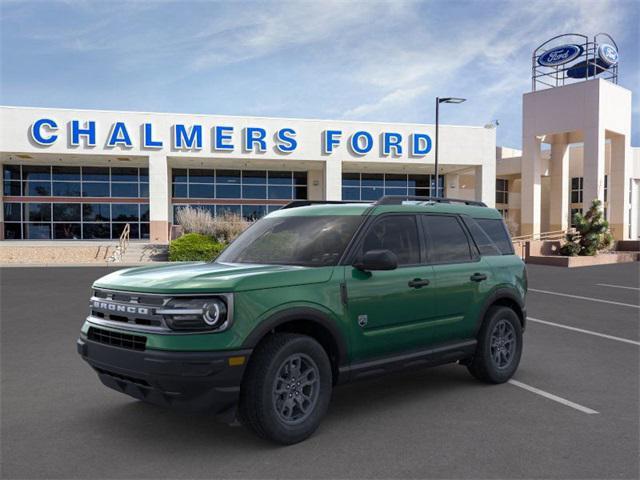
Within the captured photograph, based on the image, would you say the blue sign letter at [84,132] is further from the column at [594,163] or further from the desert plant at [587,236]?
the column at [594,163]

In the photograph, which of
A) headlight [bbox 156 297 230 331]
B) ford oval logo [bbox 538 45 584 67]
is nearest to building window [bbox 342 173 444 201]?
ford oval logo [bbox 538 45 584 67]

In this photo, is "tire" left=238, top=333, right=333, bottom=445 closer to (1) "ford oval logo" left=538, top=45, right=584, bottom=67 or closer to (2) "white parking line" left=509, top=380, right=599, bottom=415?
(2) "white parking line" left=509, top=380, right=599, bottom=415

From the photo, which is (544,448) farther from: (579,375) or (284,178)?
(284,178)

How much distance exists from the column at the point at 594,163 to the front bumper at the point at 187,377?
115ft

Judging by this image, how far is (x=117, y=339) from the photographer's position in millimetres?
4359

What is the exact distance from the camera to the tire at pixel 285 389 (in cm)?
417

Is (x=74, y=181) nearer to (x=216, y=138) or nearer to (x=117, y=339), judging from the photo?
(x=216, y=138)

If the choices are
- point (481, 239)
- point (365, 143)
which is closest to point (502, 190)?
point (365, 143)

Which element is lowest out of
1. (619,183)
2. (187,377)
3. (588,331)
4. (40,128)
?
(588,331)

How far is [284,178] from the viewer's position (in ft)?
128

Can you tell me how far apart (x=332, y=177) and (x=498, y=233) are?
2863 cm

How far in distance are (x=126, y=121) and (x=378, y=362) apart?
30203 mm

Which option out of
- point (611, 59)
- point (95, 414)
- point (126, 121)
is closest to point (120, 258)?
point (126, 121)

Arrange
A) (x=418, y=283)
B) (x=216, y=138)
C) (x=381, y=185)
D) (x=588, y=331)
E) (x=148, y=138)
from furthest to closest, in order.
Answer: (x=381, y=185) → (x=216, y=138) → (x=148, y=138) → (x=588, y=331) → (x=418, y=283)
